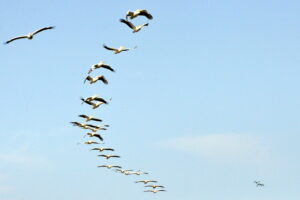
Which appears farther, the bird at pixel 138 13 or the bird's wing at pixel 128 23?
the bird's wing at pixel 128 23

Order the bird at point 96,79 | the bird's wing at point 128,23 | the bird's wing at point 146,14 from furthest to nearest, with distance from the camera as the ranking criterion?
the bird at point 96,79
the bird's wing at point 128,23
the bird's wing at point 146,14

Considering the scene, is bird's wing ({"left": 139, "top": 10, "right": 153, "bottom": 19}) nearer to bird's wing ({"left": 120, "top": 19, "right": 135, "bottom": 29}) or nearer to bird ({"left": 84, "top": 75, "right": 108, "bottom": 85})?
bird's wing ({"left": 120, "top": 19, "right": 135, "bottom": 29})

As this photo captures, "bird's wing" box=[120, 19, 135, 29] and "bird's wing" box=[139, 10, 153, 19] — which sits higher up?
"bird's wing" box=[120, 19, 135, 29]

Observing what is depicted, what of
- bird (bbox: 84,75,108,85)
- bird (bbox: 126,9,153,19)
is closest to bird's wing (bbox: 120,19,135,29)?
bird (bbox: 126,9,153,19)

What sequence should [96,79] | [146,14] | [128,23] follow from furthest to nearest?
[96,79] → [128,23] → [146,14]

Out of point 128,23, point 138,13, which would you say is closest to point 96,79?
point 128,23

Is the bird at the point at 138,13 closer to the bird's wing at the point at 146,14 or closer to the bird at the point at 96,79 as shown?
the bird's wing at the point at 146,14

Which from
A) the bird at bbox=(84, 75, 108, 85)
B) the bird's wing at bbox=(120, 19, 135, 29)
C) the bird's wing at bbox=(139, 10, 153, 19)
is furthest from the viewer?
the bird at bbox=(84, 75, 108, 85)

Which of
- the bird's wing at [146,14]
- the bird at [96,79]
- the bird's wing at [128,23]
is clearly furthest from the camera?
the bird at [96,79]

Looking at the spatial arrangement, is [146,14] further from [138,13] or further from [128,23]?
[128,23]

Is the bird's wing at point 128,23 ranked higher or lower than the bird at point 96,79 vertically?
higher

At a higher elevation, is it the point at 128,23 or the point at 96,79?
the point at 128,23

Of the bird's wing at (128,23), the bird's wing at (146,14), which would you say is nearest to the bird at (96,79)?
the bird's wing at (128,23)

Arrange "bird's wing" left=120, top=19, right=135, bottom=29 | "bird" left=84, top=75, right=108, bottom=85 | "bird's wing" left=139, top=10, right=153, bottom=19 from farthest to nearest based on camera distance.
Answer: "bird" left=84, top=75, right=108, bottom=85 → "bird's wing" left=120, top=19, right=135, bottom=29 → "bird's wing" left=139, top=10, right=153, bottom=19
